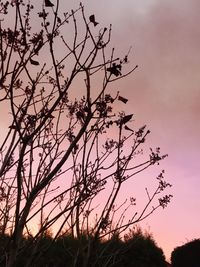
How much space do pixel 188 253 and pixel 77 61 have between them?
17.0 metres

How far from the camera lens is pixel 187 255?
66.9 ft

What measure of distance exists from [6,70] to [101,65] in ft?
3.41

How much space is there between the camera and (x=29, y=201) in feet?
13.9

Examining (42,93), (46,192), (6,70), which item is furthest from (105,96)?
(46,192)

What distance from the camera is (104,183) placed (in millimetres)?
8820

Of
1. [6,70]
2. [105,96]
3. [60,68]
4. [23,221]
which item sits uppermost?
[60,68]

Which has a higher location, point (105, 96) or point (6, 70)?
Answer: point (6, 70)

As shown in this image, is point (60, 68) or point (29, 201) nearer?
point (29, 201)

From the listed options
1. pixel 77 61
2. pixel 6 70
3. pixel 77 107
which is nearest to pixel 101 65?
pixel 77 61

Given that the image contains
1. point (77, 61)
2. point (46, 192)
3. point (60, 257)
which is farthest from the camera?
point (60, 257)

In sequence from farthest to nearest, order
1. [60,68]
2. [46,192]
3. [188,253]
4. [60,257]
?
[188,253]
[60,257]
[46,192]
[60,68]

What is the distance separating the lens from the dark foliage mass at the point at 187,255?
20000 millimetres

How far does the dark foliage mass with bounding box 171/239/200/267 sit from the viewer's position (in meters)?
20.0

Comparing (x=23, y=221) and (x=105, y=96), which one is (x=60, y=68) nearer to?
(x=105, y=96)
